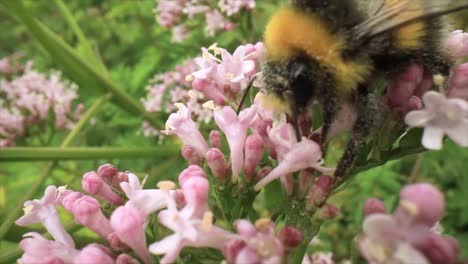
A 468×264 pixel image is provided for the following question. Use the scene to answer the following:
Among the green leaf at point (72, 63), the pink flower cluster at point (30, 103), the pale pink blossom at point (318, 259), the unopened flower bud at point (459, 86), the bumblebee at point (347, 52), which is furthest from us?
the pink flower cluster at point (30, 103)

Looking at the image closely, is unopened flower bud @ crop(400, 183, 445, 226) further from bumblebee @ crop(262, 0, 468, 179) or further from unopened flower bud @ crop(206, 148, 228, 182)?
unopened flower bud @ crop(206, 148, 228, 182)

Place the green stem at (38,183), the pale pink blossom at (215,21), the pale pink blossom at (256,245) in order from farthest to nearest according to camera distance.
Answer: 1. the pale pink blossom at (215,21)
2. the green stem at (38,183)
3. the pale pink blossom at (256,245)

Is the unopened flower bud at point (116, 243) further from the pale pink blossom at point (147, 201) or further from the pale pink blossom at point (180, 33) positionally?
the pale pink blossom at point (180, 33)

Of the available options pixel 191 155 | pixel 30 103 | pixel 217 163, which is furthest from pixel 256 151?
pixel 30 103

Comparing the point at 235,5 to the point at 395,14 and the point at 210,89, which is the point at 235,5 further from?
the point at 395,14

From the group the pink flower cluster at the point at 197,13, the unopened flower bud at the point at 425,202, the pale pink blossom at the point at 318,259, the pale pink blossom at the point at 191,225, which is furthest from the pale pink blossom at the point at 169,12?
the unopened flower bud at the point at 425,202

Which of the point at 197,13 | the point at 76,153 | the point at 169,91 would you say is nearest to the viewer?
the point at 76,153

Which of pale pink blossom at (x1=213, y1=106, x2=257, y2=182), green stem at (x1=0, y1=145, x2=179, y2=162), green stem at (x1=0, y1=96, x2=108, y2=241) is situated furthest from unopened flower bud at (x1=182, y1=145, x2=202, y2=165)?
green stem at (x1=0, y1=145, x2=179, y2=162)

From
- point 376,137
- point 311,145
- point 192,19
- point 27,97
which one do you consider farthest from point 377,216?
point 27,97
